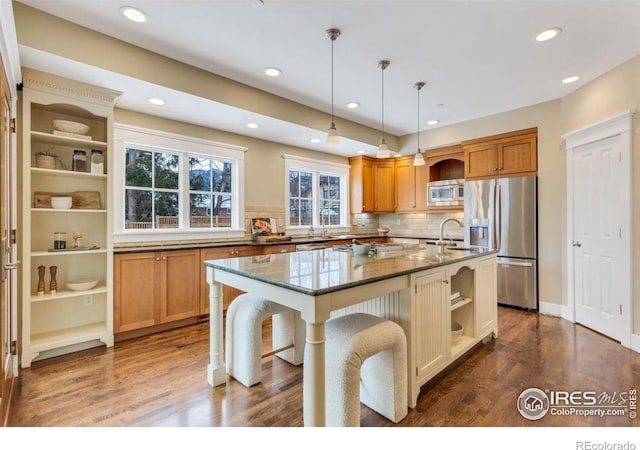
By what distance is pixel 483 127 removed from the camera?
4.55 m

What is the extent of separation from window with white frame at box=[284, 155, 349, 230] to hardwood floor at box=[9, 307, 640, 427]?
2652 millimetres

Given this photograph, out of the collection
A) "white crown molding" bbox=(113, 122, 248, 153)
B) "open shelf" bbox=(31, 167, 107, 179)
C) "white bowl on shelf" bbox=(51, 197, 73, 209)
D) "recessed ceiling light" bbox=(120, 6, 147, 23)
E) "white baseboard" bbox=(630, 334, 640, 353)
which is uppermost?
"recessed ceiling light" bbox=(120, 6, 147, 23)

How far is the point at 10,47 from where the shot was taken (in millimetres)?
1998

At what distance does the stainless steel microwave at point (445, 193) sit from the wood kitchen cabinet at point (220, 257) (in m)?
3.07

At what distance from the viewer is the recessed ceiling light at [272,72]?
3.08 meters

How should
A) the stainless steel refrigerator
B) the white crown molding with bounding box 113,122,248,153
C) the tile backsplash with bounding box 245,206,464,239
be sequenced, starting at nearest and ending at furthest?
the white crown molding with bounding box 113,122,248,153 < the stainless steel refrigerator < the tile backsplash with bounding box 245,206,464,239

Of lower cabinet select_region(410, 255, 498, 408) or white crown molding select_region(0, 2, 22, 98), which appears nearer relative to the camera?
white crown molding select_region(0, 2, 22, 98)

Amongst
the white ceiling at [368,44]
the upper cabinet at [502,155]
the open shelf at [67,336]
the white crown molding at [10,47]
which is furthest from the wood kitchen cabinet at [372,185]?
the white crown molding at [10,47]

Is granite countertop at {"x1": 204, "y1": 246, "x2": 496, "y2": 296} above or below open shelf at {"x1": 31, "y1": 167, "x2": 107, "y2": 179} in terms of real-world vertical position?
below

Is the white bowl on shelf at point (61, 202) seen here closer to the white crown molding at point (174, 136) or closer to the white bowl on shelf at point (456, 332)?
the white crown molding at point (174, 136)

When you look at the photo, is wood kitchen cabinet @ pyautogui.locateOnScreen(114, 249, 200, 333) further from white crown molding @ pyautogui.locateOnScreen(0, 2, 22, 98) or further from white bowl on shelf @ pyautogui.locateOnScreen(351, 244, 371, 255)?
white bowl on shelf @ pyautogui.locateOnScreen(351, 244, 371, 255)

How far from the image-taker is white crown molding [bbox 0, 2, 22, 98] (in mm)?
1742

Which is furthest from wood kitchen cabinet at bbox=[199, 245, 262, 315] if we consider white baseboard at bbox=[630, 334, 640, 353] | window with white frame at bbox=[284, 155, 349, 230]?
white baseboard at bbox=[630, 334, 640, 353]

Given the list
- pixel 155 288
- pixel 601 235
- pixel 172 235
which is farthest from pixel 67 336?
pixel 601 235
